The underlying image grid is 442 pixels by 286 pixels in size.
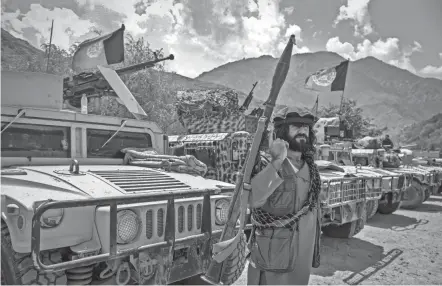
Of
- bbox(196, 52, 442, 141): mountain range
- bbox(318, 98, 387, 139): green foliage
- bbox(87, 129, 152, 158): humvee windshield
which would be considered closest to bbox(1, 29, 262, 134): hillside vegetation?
bbox(87, 129, 152, 158): humvee windshield

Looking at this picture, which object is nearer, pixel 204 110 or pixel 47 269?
pixel 47 269

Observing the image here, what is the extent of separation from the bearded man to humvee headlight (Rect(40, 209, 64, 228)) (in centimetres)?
129

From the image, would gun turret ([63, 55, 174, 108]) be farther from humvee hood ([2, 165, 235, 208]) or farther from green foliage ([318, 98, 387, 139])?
green foliage ([318, 98, 387, 139])

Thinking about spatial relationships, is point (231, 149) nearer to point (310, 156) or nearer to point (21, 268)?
point (310, 156)

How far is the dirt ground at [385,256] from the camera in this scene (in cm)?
454

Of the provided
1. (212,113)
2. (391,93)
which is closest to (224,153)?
(212,113)

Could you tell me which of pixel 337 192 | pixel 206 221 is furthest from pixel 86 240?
pixel 337 192

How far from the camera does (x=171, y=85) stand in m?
14.7

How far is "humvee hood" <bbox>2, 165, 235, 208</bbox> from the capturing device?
261 centimetres

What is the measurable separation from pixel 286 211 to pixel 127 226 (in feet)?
3.82

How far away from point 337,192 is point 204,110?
3.56 m

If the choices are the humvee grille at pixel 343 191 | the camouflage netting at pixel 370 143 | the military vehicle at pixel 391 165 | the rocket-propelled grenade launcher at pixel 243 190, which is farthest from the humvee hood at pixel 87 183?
the camouflage netting at pixel 370 143

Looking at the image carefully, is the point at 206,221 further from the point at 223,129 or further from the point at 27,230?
the point at 223,129

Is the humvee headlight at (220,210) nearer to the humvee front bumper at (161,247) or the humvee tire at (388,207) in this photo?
the humvee front bumper at (161,247)
